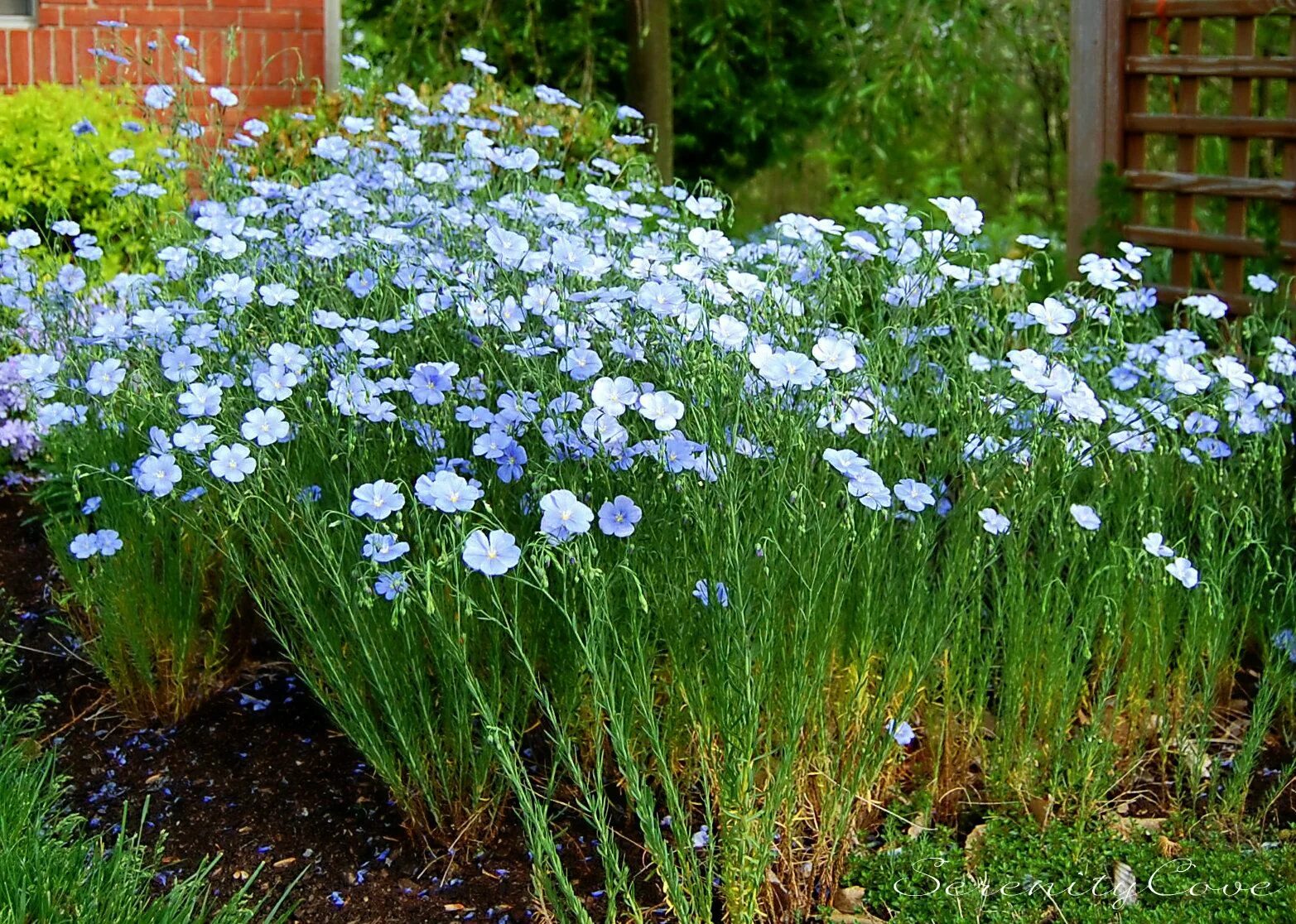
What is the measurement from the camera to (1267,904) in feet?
8.32

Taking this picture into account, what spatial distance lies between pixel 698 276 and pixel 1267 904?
1.40 meters

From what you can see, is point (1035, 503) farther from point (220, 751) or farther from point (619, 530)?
point (220, 751)

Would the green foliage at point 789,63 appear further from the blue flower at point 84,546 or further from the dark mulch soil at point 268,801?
the blue flower at point 84,546

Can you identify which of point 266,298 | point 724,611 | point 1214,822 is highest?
point 266,298

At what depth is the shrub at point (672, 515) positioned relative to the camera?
2365 mm

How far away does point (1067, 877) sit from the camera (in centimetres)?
261

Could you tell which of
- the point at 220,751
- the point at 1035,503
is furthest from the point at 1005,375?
the point at 220,751

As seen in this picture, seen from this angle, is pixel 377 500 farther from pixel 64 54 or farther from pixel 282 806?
pixel 64 54

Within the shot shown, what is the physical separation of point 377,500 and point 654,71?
5.16m

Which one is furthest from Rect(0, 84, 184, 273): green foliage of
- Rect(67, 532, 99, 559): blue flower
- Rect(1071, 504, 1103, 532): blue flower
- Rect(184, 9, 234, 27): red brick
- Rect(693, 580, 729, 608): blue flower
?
Rect(1071, 504, 1103, 532): blue flower

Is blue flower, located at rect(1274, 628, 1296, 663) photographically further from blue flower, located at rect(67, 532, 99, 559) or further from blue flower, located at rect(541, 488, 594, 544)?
blue flower, located at rect(67, 532, 99, 559)

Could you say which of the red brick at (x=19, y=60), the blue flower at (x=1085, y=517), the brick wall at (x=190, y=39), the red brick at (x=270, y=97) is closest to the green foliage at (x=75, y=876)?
the blue flower at (x=1085, y=517)

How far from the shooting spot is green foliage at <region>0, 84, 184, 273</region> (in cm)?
493

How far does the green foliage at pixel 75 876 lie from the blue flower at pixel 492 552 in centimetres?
64
